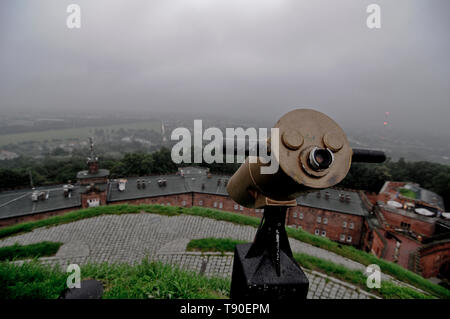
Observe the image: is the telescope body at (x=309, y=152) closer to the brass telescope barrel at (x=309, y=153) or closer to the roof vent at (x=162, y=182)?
the brass telescope barrel at (x=309, y=153)

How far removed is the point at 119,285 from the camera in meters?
6.02

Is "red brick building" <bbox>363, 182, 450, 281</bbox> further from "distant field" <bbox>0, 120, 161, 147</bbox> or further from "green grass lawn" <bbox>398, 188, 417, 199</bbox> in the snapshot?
"distant field" <bbox>0, 120, 161, 147</bbox>

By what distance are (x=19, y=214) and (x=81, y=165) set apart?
27743 mm

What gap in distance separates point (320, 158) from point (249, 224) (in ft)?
38.6

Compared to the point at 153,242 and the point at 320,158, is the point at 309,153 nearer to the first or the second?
the point at 320,158

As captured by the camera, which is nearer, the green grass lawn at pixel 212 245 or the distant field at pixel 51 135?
the green grass lawn at pixel 212 245

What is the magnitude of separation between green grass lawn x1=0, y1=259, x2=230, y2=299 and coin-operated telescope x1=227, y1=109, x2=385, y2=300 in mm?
3214

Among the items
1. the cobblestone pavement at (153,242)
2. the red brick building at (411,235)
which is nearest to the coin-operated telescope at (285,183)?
the cobblestone pavement at (153,242)

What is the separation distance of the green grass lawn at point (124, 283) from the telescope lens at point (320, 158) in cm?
536

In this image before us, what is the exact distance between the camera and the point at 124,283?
617cm

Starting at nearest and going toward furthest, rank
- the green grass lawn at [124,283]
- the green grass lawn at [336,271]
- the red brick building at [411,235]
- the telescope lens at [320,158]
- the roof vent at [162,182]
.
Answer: the telescope lens at [320,158]
the green grass lawn at [124,283]
the green grass lawn at [336,271]
the red brick building at [411,235]
the roof vent at [162,182]

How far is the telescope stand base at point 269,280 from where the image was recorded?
8.41 ft
